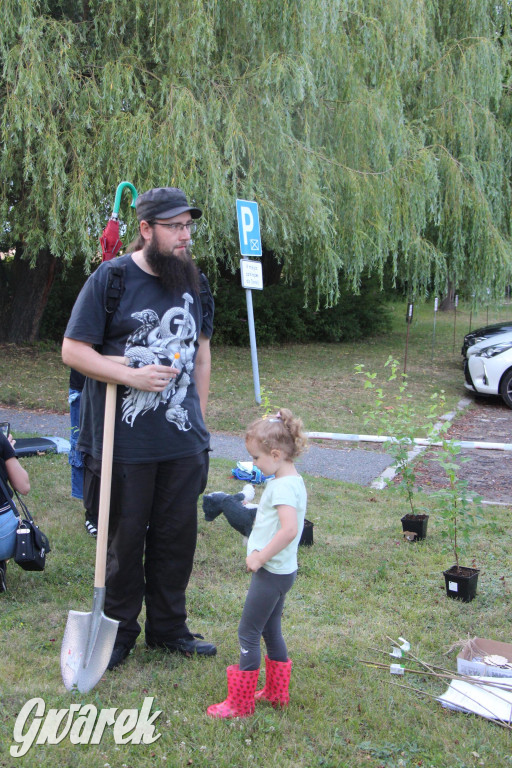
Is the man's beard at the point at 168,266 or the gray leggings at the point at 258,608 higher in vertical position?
the man's beard at the point at 168,266

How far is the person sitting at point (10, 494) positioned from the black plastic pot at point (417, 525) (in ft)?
9.09

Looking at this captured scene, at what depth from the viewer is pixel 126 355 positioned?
332 cm

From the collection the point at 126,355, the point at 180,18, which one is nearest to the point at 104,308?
the point at 126,355

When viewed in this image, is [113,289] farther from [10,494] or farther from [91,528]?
[91,528]

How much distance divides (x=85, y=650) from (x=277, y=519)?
109 cm

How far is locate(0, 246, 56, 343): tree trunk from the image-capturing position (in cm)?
1393

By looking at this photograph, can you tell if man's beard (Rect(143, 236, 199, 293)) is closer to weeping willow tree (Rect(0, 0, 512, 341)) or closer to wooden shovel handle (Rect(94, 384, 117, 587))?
wooden shovel handle (Rect(94, 384, 117, 587))

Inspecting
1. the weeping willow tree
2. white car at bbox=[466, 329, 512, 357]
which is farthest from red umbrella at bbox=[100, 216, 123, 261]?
white car at bbox=[466, 329, 512, 357]

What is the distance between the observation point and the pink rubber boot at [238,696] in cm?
308

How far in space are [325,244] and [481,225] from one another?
150 inches

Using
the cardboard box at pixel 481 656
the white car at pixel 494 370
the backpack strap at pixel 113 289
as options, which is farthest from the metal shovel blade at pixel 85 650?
the white car at pixel 494 370

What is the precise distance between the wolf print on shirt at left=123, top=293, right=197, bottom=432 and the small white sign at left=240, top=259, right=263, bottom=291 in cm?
662

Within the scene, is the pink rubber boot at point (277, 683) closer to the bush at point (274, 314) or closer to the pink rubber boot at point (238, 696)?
the pink rubber boot at point (238, 696)

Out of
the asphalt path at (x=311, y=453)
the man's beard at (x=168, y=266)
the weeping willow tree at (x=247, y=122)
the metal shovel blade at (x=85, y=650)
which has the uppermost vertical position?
the weeping willow tree at (x=247, y=122)
